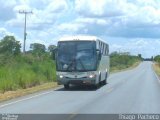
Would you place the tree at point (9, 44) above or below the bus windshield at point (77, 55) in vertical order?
above

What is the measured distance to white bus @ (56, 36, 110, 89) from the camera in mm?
31766

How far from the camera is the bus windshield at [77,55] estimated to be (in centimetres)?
3186

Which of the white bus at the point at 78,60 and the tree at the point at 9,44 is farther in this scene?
the tree at the point at 9,44

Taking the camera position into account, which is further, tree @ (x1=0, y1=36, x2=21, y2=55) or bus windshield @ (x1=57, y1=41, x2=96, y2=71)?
tree @ (x1=0, y1=36, x2=21, y2=55)

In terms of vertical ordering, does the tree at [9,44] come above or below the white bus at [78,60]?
above

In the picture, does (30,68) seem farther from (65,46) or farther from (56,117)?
(56,117)

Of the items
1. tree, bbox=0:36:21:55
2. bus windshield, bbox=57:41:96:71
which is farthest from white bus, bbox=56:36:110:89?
tree, bbox=0:36:21:55

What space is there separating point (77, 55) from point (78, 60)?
13.2 inches

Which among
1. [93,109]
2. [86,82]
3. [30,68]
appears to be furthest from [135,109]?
[30,68]

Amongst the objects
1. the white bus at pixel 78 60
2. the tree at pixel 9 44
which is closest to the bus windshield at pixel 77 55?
the white bus at pixel 78 60

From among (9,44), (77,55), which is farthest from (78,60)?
(9,44)

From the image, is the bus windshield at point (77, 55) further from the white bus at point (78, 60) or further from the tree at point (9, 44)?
the tree at point (9, 44)

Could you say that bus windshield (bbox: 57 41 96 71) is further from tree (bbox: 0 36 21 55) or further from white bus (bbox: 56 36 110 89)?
tree (bbox: 0 36 21 55)

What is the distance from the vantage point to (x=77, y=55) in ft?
105
